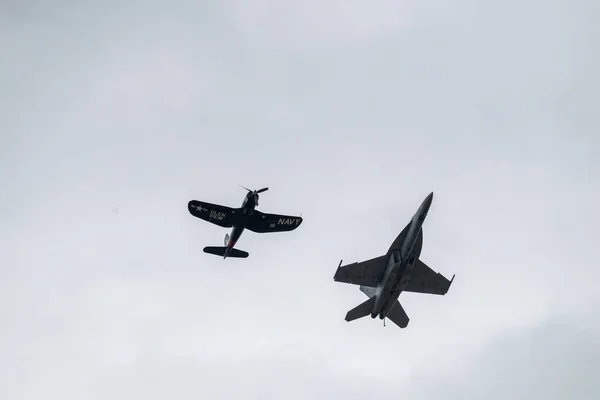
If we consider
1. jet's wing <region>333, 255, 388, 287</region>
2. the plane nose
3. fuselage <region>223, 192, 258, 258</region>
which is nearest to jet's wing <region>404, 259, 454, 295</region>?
jet's wing <region>333, 255, 388, 287</region>

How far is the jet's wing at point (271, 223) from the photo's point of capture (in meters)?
77.7

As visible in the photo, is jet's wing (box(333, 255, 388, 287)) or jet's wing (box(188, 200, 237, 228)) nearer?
jet's wing (box(188, 200, 237, 228))

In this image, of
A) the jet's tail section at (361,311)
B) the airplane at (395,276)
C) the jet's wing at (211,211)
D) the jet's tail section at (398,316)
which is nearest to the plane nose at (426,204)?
the airplane at (395,276)

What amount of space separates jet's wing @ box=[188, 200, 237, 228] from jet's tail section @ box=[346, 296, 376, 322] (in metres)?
16.2

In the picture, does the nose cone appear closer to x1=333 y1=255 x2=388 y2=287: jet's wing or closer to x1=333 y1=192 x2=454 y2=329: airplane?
x1=333 y1=192 x2=454 y2=329: airplane

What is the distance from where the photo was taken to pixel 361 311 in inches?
3059

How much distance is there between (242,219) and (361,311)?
16066 millimetres

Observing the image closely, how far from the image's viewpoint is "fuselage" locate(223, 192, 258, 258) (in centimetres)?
7444

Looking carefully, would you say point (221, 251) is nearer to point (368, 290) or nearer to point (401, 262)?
point (368, 290)

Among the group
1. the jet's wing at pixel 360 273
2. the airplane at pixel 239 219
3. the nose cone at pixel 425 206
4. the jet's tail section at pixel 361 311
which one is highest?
the airplane at pixel 239 219

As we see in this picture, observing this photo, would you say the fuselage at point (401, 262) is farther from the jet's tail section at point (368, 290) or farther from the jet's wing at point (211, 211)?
the jet's wing at point (211, 211)

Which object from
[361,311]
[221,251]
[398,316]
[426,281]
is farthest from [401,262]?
[221,251]

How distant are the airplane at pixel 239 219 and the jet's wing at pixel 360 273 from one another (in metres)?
7.75

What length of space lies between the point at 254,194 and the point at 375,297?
658 inches
